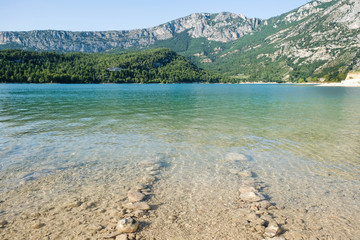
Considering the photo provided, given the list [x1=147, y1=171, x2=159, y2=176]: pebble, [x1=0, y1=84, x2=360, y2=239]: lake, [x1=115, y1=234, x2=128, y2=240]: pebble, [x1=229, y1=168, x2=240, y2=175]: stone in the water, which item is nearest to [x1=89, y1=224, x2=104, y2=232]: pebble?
[x1=0, y1=84, x2=360, y2=239]: lake

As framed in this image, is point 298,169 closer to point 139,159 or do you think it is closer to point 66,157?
point 139,159

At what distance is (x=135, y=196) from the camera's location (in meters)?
6.81

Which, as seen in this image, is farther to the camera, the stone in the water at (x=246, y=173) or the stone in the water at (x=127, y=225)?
the stone in the water at (x=246, y=173)

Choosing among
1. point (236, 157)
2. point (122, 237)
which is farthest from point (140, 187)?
point (236, 157)

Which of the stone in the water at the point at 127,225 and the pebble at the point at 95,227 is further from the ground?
the stone in the water at the point at 127,225

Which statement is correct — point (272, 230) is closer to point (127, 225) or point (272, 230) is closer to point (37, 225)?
point (127, 225)

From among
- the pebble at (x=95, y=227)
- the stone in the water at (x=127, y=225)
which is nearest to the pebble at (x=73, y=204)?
the pebble at (x=95, y=227)

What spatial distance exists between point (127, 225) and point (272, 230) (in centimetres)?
328

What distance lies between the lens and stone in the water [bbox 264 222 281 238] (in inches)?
199

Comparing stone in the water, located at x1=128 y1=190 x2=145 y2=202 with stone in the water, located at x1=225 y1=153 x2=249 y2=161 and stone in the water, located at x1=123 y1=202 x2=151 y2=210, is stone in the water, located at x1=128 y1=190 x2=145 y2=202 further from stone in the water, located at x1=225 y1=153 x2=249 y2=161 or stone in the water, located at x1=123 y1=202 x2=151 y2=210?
stone in the water, located at x1=225 y1=153 x2=249 y2=161

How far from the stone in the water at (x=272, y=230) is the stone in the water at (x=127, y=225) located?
2921 millimetres

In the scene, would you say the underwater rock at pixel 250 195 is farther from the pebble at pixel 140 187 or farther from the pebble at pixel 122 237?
the pebble at pixel 122 237

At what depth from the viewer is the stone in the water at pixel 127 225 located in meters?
5.10

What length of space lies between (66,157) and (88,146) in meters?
1.88
